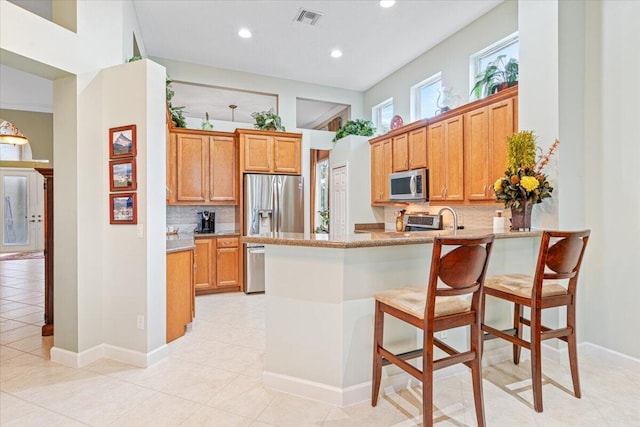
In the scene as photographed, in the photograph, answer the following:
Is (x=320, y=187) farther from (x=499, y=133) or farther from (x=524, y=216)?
(x=524, y=216)

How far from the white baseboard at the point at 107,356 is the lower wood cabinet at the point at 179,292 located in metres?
0.34

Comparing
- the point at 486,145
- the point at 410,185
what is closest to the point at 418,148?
the point at 410,185

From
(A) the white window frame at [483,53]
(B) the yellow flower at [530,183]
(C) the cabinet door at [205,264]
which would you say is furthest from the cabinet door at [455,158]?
(C) the cabinet door at [205,264]

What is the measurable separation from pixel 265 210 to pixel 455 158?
278cm

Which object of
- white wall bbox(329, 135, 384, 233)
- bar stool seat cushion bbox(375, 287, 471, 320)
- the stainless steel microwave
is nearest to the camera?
bar stool seat cushion bbox(375, 287, 471, 320)

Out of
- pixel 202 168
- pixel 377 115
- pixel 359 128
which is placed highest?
pixel 377 115

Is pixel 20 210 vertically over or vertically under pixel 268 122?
under

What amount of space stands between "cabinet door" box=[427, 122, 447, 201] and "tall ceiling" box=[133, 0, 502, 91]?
1380 millimetres

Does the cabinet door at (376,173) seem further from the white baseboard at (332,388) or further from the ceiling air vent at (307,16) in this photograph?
the white baseboard at (332,388)

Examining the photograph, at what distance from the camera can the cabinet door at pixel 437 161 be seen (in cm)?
420

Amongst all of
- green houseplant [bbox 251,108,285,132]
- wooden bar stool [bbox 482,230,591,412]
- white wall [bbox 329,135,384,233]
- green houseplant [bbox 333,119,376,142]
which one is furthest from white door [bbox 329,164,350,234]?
wooden bar stool [bbox 482,230,591,412]

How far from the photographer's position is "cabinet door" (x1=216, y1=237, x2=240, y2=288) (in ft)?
16.4

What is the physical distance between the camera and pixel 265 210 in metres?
5.16

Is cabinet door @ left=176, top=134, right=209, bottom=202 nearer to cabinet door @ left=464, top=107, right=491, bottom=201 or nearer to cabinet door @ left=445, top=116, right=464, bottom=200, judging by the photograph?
cabinet door @ left=445, top=116, right=464, bottom=200
